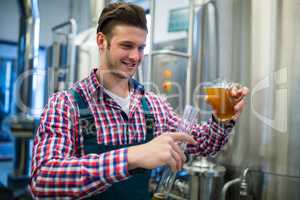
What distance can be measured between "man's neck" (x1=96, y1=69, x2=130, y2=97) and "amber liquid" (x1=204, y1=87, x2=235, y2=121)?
1.03 ft

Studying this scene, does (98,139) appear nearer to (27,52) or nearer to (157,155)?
(157,155)

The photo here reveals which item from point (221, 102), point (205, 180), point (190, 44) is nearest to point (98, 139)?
point (221, 102)

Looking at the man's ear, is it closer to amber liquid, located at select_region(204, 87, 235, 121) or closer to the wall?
amber liquid, located at select_region(204, 87, 235, 121)

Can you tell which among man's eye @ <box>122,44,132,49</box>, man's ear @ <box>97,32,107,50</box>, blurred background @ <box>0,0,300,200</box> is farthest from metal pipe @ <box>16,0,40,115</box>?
man's eye @ <box>122,44,132,49</box>

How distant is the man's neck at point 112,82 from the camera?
1.02 meters

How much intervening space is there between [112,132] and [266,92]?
682 millimetres

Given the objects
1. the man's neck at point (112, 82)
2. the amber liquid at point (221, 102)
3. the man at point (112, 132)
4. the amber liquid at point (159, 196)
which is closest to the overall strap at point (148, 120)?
the man at point (112, 132)

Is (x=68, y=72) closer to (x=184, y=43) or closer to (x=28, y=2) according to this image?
(x=28, y=2)

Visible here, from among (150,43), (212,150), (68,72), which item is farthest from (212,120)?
(68,72)

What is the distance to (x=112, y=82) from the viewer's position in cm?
104

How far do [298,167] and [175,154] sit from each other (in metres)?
0.72

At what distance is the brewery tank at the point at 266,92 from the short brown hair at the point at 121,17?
22.6 inches

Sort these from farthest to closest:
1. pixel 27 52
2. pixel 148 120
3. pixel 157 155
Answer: pixel 27 52 < pixel 148 120 < pixel 157 155

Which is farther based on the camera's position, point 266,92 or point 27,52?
point 27,52
